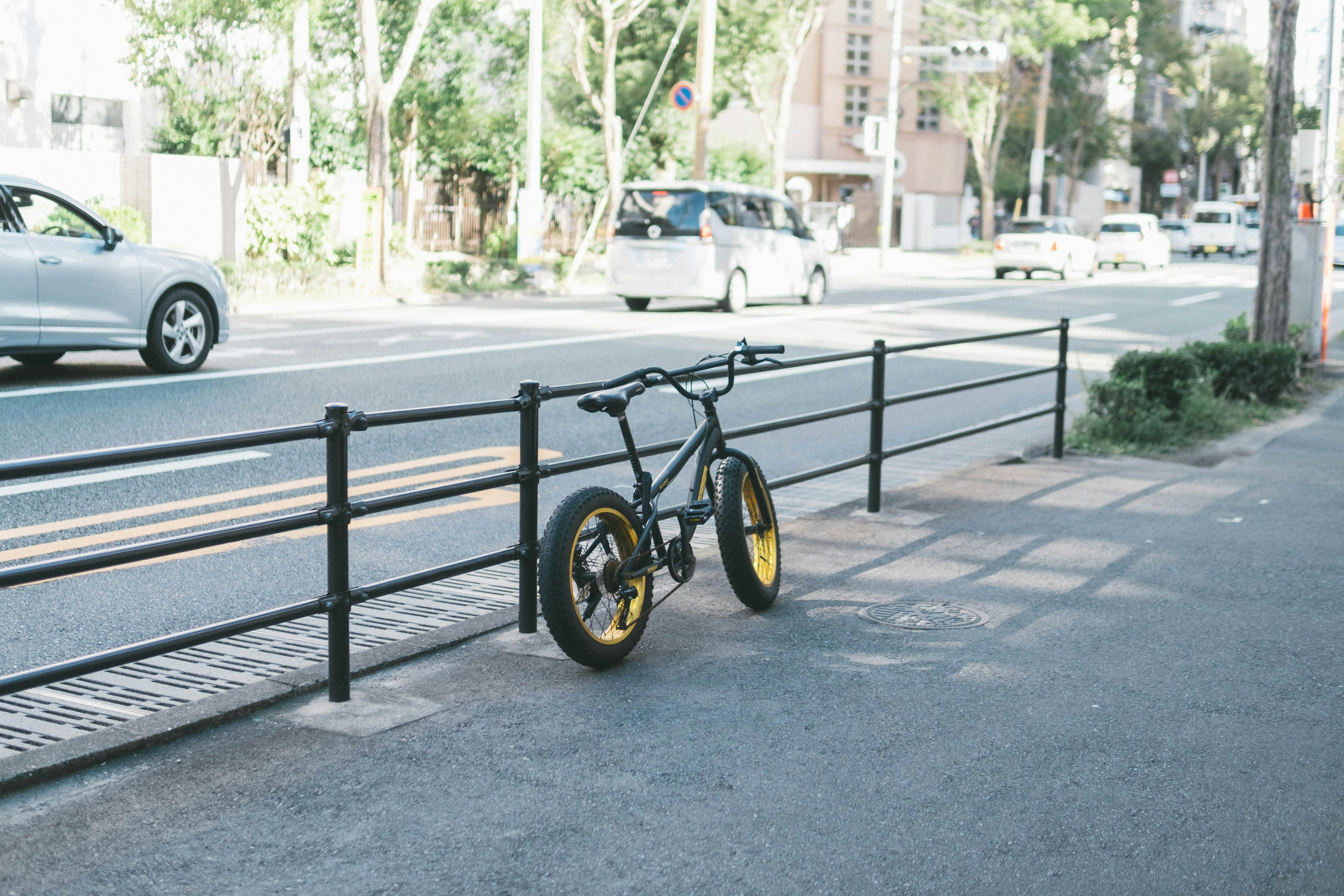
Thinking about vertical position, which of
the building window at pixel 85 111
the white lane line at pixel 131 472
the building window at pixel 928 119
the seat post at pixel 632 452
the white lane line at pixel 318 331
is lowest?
the white lane line at pixel 131 472

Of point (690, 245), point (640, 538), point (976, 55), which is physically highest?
point (976, 55)

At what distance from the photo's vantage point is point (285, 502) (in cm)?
799

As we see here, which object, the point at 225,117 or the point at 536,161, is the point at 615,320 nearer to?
the point at 536,161

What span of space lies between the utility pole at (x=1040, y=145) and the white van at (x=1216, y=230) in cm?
662

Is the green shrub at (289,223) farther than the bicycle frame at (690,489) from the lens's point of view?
Yes

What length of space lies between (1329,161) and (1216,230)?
45241mm

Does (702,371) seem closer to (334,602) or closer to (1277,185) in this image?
(334,602)

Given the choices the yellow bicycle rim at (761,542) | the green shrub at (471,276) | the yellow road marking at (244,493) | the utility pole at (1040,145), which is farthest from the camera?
the utility pole at (1040,145)

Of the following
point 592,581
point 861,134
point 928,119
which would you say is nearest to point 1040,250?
point 592,581

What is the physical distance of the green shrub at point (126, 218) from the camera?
23844 millimetres

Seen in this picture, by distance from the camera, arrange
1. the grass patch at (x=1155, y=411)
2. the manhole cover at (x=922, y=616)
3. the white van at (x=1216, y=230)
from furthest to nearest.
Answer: the white van at (x=1216, y=230)
the grass patch at (x=1155, y=411)
the manhole cover at (x=922, y=616)

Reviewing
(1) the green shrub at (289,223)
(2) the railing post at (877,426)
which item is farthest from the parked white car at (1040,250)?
(2) the railing post at (877,426)

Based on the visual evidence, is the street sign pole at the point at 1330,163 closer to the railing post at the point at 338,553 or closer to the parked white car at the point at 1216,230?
the railing post at the point at 338,553

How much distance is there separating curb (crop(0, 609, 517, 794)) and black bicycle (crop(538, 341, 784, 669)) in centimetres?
48
